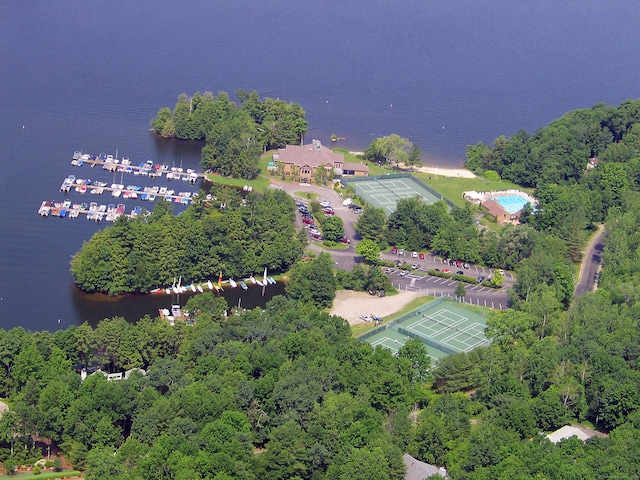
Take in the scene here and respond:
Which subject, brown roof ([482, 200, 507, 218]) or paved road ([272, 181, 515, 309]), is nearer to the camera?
paved road ([272, 181, 515, 309])


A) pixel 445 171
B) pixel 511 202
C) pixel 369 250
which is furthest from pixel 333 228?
pixel 445 171

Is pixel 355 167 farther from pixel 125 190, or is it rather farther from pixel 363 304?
pixel 363 304

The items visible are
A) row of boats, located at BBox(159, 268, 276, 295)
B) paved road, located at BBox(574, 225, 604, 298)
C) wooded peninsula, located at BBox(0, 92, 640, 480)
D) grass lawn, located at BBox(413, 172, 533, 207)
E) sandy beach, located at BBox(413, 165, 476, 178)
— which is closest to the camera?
wooded peninsula, located at BBox(0, 92, 640, 480)

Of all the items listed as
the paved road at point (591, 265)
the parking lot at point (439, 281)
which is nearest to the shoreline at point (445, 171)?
the paved road at point (591, 265)

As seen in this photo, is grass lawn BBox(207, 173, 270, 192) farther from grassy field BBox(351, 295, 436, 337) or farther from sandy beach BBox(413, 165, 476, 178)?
grassy field BBox(351, 295, 436, 337)

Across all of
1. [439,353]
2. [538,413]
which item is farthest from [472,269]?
[538,413]

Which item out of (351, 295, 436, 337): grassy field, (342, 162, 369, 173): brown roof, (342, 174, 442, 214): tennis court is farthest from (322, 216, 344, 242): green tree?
(342, 162, 369, 173): brown roof

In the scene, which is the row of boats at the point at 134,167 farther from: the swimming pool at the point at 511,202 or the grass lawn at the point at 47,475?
the grass lawn at the point at 47,475

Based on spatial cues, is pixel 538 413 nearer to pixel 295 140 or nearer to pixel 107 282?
pixel 107 282
